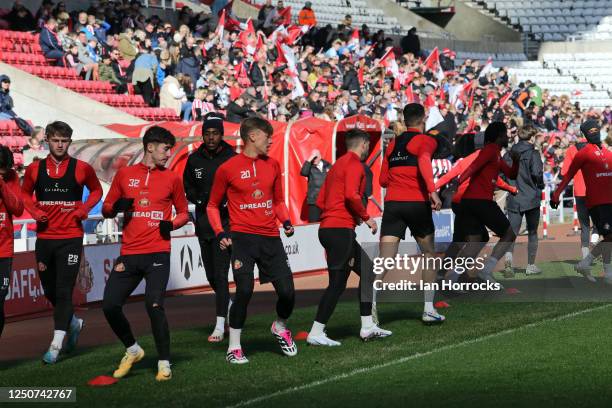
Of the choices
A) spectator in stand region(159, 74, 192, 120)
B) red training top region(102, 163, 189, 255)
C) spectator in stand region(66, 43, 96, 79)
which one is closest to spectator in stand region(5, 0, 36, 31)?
spectator in stand region(66, 43, 96, 79)

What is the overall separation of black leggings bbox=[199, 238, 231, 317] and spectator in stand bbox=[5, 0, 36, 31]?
52.4ft

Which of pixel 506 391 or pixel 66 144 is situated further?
pixel 66 144

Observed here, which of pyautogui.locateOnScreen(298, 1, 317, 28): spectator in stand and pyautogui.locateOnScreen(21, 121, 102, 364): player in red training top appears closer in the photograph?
pyautogui.locateOnScreen(21, 121, 102, 364): player in red training top

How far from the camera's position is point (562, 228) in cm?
2889

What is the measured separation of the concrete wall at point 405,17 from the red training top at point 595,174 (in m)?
32.9

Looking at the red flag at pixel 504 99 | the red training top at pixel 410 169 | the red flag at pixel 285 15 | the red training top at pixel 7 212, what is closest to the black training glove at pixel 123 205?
the red training top at pixel 7 212

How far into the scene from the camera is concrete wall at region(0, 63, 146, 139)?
23844 millimetres

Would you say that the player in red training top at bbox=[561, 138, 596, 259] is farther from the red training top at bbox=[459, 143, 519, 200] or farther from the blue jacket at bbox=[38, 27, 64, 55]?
the blue jacket at bbox=[38, 27, 64, 55]

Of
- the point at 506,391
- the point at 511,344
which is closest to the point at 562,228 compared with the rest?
the point at 511,344

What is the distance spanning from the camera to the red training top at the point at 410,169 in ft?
39.3

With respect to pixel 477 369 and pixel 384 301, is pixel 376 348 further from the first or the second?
pixel 384 301

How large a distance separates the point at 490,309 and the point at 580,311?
1.00m

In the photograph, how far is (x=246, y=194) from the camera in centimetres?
1027

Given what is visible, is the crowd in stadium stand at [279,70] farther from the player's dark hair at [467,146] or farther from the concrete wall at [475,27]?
the concrete wall at [475,27]
